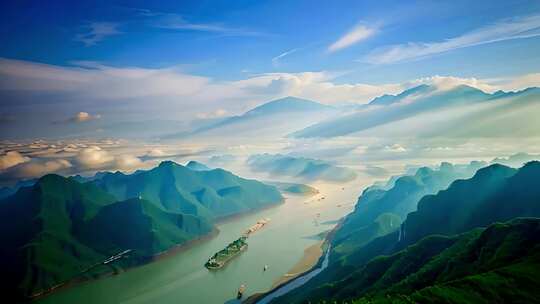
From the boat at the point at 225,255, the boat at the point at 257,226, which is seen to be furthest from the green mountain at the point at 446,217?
the boat at the point at 257,226

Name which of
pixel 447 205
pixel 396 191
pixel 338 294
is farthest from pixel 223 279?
pixel 396 191

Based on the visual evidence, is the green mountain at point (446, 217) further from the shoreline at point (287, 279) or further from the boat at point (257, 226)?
the boat at point (257, 226)

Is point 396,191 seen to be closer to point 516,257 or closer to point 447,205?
point 447,205

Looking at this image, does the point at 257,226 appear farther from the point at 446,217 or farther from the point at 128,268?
the point at 446,217

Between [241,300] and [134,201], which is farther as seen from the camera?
[134,201]

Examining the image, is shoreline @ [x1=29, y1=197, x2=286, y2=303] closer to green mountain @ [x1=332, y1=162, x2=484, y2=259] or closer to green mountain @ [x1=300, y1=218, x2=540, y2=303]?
green mountain @ [x1=332, y1=162, x2=484, y2=259]

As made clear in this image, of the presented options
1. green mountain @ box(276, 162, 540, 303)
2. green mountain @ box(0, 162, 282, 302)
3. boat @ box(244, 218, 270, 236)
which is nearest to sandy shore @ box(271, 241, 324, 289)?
green mountain @ box(276, 162, 540, 303)
